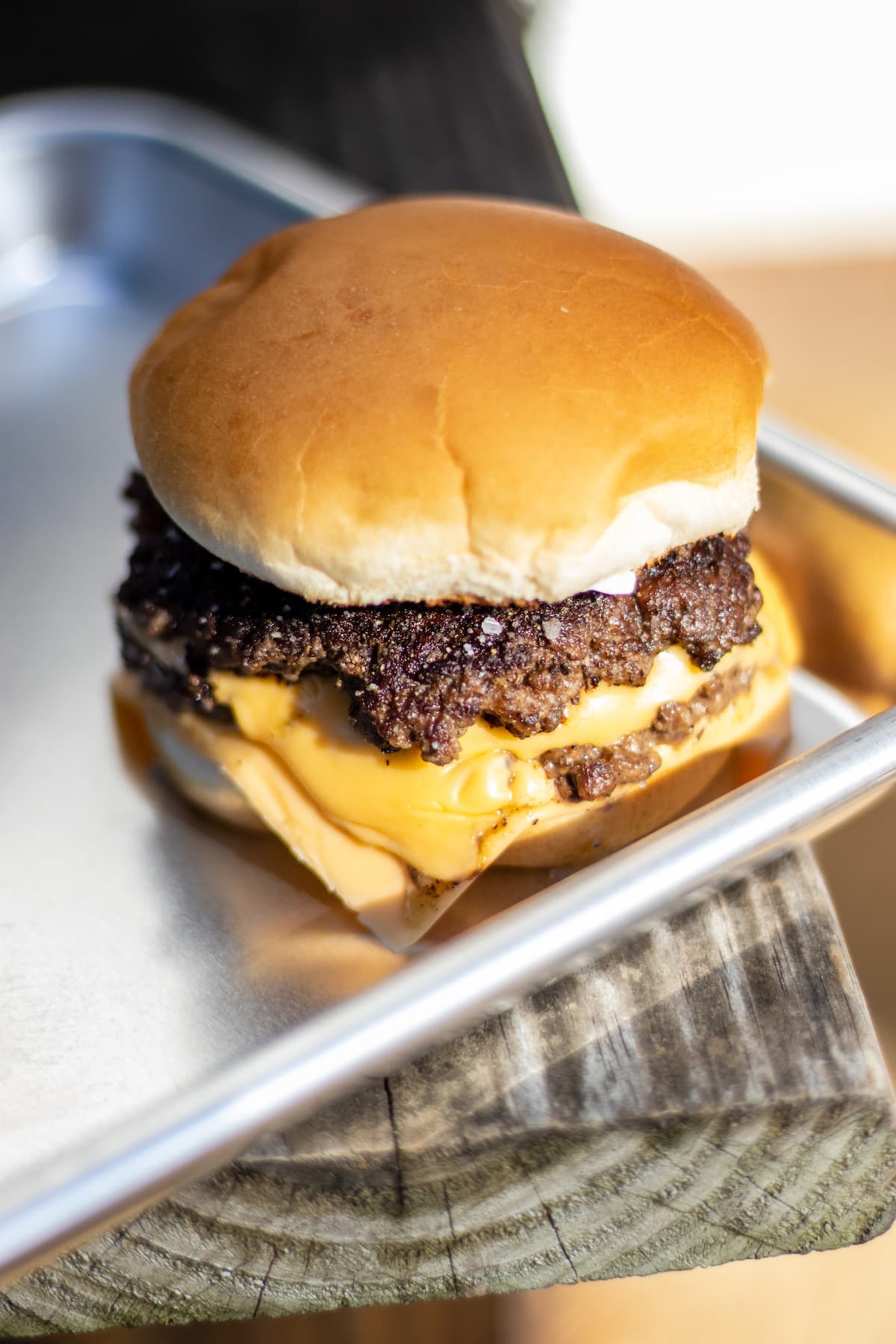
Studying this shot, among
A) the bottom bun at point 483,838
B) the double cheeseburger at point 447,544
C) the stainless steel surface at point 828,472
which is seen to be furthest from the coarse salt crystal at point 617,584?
the stainless steel surface at point 828,472

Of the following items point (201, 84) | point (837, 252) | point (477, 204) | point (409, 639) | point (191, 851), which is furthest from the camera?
point (837, 252)

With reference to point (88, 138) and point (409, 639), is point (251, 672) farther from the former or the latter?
point (88, 138)

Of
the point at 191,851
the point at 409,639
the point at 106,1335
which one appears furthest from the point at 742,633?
the point at 106,1335

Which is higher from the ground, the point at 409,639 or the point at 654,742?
the point at 409,639

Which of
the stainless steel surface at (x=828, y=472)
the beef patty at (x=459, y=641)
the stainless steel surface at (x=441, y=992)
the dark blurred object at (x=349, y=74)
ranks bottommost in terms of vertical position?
the stainless steel surface at (x=828, y=472)

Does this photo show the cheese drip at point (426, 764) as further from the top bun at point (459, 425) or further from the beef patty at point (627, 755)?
the top bun at point (459, 425)

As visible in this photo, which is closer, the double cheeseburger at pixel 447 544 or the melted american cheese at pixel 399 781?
the double cheeseburger at pixel 447 544

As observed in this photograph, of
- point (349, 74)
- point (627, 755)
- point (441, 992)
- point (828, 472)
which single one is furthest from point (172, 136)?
point (441, 992)
